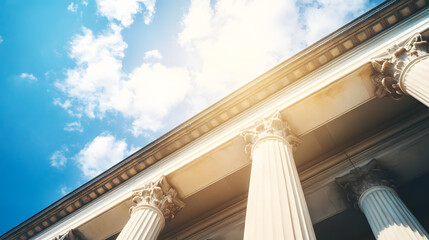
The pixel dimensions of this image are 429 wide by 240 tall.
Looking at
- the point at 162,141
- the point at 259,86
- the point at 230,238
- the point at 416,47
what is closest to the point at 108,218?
the point at 162,141

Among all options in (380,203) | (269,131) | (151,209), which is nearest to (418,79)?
(380,203)

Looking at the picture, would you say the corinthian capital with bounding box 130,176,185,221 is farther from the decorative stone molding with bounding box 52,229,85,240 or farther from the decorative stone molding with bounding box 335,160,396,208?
the decorative stone molding with bounding box 335,160,396,208

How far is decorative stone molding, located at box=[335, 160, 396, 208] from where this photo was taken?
1565cm

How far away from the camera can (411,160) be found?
651 inches

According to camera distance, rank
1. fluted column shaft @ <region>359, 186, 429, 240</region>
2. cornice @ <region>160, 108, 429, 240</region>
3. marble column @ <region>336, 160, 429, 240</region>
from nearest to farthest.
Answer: fluted column shaft @ <region>359, 186, 429, 240</region> → marble column @ <region>336, 160, 429, 240</region> → cornice @ <region>160, 108, 429, 240</region>

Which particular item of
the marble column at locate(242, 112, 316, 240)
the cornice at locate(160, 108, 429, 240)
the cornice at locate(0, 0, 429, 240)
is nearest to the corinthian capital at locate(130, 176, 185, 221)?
the cornice at locate(0, 0, 429, 240)

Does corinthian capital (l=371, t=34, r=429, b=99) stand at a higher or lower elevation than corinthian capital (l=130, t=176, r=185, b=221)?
higher

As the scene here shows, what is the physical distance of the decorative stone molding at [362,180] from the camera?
1565 centimetres

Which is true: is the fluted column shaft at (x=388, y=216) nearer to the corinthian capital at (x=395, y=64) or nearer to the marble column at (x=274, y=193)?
the marble column at (x=274, y=193)

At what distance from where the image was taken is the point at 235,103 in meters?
19.5

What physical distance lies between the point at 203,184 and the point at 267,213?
10.5 m

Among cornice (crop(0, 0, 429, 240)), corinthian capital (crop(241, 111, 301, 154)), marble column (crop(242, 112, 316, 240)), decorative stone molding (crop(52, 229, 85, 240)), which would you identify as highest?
cornice (crop(0, 0, 429, 240))

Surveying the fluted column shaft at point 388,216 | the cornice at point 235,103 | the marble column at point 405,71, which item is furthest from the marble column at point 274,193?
the marble column at point 405,71

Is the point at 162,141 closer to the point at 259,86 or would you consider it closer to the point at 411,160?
the point at 259,86
